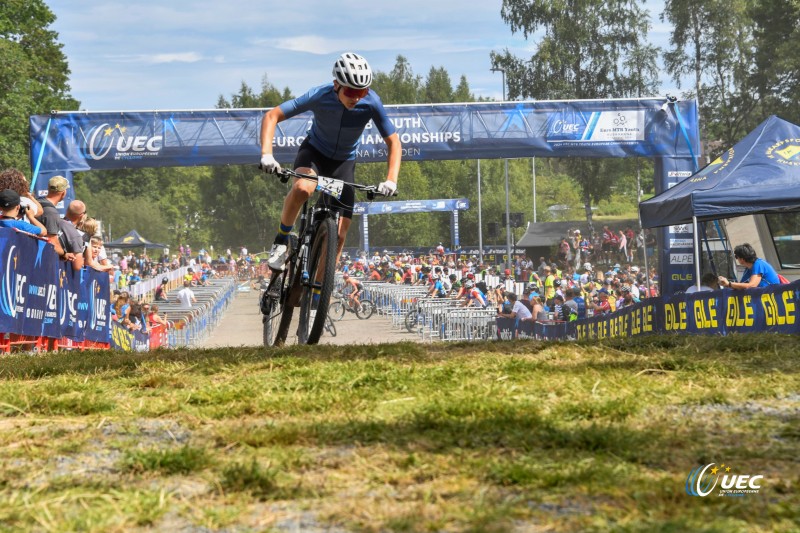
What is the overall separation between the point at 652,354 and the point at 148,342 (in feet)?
48.7

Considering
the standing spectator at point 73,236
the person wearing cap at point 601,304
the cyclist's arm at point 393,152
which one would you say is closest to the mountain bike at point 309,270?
the cyclist's arm at point 393,152

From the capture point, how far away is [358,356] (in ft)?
19.7

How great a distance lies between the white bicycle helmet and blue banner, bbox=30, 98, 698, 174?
14.0 m

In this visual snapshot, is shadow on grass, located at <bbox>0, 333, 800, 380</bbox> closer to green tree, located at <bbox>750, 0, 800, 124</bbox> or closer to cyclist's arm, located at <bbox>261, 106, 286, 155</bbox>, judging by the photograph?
cyclist's arm, located at <bbox>261, 106, 286, 155</bbox>

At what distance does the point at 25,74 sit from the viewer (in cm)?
4628

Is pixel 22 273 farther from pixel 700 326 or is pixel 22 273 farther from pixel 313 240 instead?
pixel 700 326

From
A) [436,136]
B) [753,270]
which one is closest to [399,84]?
[436,136]

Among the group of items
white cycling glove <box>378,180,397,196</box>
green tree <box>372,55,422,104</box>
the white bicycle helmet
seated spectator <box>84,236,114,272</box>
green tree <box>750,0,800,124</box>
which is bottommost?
seated spectator <box>84,236,114,272</box>

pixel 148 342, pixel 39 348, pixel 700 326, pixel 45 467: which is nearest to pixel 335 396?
pixel 45 467

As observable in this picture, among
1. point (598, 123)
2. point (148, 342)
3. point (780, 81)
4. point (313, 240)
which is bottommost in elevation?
point (148, 342)

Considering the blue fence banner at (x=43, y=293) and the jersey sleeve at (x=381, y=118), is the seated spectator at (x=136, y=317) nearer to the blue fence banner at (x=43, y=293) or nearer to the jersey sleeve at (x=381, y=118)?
the blue fence banner at (x=43, y=293)

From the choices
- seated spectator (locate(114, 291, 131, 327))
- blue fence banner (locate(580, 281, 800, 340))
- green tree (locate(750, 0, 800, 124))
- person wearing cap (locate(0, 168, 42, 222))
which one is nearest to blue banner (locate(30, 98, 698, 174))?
seated spectator (locate(114, 291, 131, 327))

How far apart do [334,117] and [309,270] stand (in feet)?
3.89

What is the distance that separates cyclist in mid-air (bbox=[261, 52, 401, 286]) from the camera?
720 centimetres
